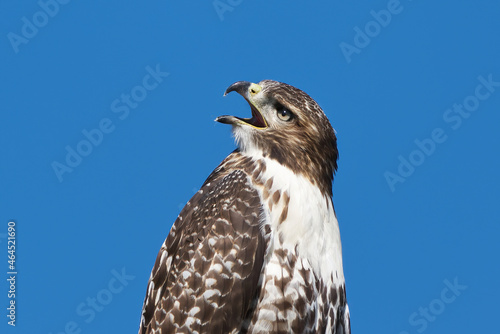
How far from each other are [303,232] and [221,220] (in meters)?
0.68

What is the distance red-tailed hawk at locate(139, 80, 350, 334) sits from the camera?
6496 millimetres

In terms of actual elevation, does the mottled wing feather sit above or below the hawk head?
below

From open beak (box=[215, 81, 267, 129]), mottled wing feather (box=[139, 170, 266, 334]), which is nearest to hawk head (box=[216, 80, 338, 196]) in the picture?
open beak (box=[215, 81, 267, 129])

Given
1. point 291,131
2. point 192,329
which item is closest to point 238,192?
point 291,131

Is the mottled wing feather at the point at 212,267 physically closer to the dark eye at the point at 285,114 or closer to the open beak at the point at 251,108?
the open beak at the point at 251,108

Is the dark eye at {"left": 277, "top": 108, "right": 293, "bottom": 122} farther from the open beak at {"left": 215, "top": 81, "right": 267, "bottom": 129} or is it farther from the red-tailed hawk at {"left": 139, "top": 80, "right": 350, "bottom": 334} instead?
the open beak at {"left": 215, "top": 81, "right": 267, "bottom": 129}

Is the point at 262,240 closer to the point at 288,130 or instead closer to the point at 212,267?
the point at 212,267

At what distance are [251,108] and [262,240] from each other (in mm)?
1327

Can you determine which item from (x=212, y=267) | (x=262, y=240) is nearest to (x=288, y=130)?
(x=262, y=240)

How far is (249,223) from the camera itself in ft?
21.7

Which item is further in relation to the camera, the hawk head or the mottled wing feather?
the hawk head

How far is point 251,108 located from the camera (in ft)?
23.9

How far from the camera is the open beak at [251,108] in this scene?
7.07 metres

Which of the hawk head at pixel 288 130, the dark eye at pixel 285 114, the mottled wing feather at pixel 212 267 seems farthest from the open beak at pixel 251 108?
the mottled wing feather at pixel 212 267
